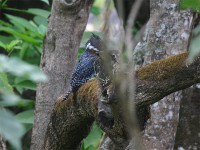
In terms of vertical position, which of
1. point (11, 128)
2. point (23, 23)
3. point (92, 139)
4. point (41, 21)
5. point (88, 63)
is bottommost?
point (92, 139)

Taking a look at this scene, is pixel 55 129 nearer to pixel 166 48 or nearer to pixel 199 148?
pixel 166 48

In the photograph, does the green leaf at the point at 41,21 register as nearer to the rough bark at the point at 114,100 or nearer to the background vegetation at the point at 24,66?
the background vegetation at the point at 24,66

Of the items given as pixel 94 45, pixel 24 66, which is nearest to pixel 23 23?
pixel 94 45

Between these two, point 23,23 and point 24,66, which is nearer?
point 24,66

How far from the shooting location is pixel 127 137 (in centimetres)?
283

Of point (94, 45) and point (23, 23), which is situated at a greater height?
point (23, 23)

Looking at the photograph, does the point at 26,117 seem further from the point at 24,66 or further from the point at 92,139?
the point at 24,66

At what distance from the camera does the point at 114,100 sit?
2.51 meters

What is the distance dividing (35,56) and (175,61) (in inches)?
Result: 99.3

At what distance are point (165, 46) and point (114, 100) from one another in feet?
4.01

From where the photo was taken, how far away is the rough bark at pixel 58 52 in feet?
11.9

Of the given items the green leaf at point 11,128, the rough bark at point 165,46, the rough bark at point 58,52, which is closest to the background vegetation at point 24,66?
the green leaf at point 11,128

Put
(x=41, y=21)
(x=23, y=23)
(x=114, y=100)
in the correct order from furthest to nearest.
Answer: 1. (x=41, y=21)
2. (x=23, y=23)
3. (x=114, y=100)

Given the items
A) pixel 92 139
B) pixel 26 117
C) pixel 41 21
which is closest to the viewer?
pixel 92 139
